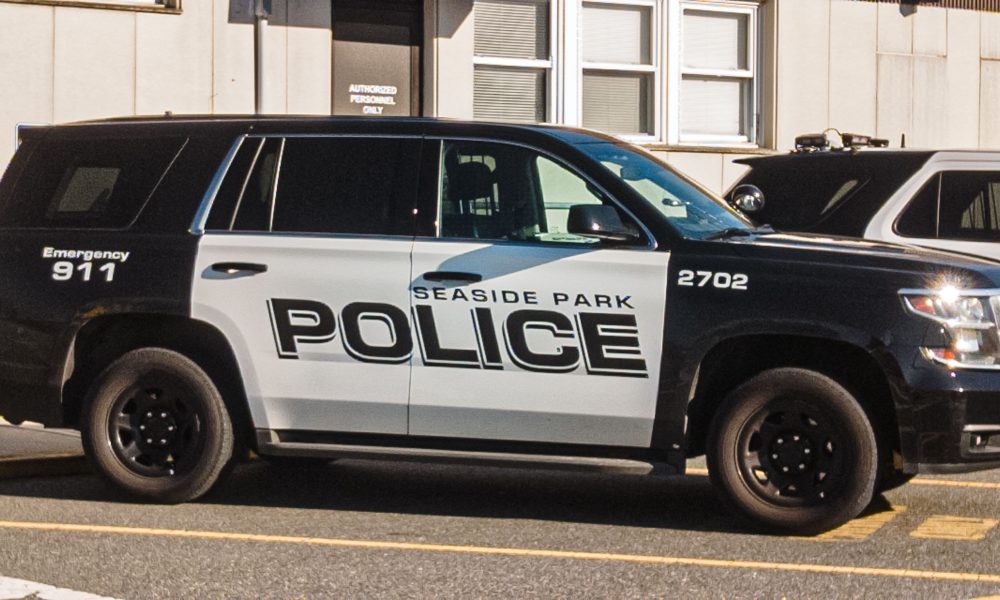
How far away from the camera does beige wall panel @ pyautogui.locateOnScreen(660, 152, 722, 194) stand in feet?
59.1

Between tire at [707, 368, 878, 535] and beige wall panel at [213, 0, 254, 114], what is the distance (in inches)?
377

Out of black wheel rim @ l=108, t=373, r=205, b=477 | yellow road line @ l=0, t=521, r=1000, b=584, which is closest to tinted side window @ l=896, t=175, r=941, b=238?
yellow road line @ l=0, t=521, r=1000, b=584

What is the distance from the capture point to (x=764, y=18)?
1888cm

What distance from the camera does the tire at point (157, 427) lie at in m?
8.00

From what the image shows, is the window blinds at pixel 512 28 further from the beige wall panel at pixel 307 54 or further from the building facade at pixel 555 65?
the beige wall panel at pixel 307 54

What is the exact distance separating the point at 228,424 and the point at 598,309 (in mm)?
1889

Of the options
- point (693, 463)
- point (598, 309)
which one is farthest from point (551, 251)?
point (693, 463)

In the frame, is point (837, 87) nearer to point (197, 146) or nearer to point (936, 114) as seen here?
point (936, 114)

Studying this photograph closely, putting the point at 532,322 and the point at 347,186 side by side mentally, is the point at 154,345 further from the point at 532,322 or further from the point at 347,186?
the point at 532,322

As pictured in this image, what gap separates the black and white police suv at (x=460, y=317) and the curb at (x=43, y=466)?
0.77m

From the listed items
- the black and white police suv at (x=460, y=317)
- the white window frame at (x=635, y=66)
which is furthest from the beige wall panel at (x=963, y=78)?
the black and white police suv at (x=460, y=317)

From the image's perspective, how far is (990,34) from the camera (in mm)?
19641

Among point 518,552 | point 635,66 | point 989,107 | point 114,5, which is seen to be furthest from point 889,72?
point 518,552

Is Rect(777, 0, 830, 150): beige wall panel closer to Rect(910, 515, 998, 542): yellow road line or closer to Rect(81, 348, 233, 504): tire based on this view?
Rect(910, 515, 998, 542): yellow road line
